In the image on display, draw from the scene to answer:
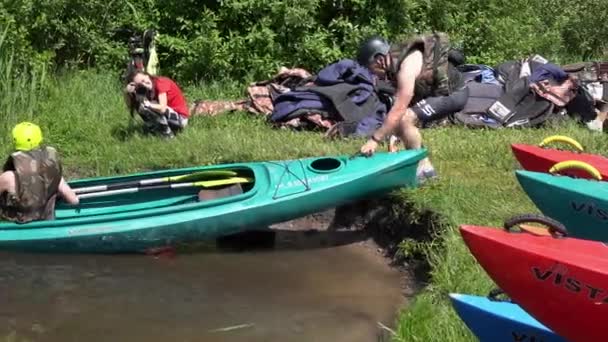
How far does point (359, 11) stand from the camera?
1084 cm

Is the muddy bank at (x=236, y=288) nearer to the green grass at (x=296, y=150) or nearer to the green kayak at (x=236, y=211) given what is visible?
the green kayak at (x=236, y=211)

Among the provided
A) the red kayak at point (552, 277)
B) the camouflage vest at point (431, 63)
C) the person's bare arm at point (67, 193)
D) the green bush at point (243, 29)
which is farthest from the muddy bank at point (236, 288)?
the green bush at point (243, 29)

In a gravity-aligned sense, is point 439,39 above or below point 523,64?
above

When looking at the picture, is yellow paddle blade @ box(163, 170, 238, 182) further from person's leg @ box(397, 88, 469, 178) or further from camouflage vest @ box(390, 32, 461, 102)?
camouflage vest @ box(390, 32, 461, 102)

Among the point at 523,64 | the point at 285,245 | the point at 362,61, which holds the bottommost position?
the point at 285,245

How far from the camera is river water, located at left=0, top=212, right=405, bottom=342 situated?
5.61m

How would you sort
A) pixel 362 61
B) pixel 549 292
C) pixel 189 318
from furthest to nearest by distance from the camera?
1. pixel 362 61
2. pixel 189 318
3. pixel 549 292

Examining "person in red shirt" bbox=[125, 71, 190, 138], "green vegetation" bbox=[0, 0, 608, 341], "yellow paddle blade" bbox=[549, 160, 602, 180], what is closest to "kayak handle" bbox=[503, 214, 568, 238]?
"yellow paddle blade" bbox=[549, 160, 602, 180]

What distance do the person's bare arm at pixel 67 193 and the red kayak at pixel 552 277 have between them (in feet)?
13.4

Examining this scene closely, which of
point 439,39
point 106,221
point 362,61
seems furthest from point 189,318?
point 439,39

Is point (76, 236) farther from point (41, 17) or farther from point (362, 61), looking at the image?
point (41, 17)

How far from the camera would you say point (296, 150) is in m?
8.20

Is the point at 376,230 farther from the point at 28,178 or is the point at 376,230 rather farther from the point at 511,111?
the point at 511,111

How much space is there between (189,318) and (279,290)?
2.47ft
